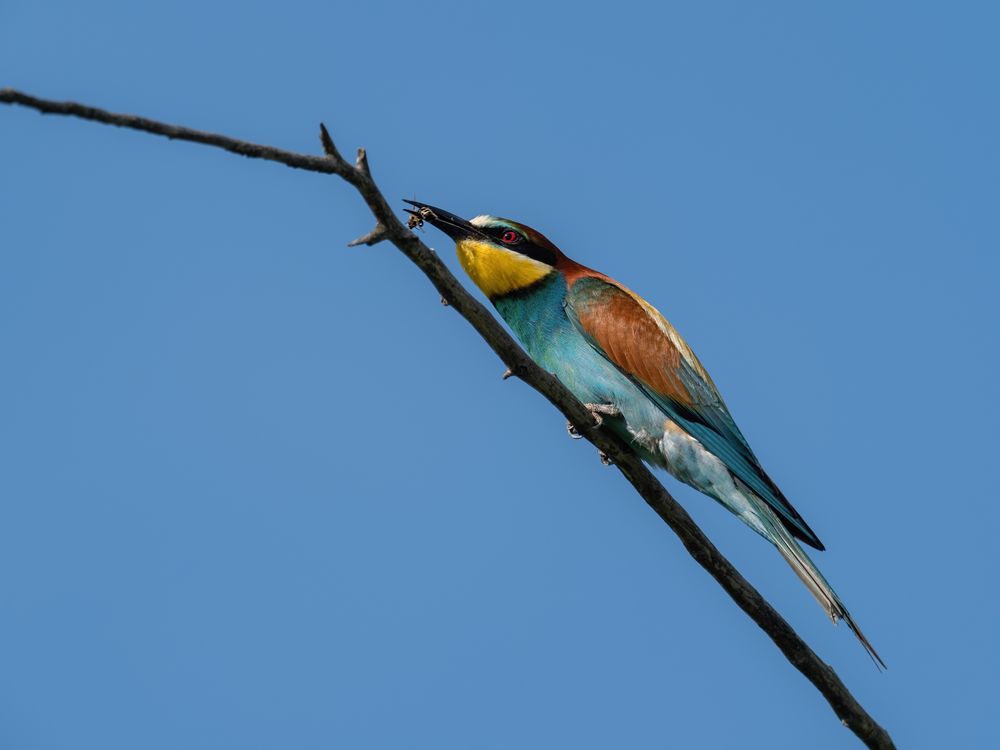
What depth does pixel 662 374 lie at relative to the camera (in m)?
4.73

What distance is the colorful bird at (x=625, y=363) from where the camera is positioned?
441cm

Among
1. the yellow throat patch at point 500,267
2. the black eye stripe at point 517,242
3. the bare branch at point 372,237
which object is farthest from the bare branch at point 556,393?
the black eye stripe at point 517,242

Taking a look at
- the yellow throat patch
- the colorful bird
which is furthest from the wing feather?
the yellow throat patch

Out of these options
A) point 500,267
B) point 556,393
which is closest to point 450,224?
point 500,267

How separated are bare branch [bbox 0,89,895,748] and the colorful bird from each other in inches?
18.8

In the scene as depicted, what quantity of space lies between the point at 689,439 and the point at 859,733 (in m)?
1.43

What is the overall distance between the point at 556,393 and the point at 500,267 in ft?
5.32

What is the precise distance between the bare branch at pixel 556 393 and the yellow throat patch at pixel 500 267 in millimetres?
1123

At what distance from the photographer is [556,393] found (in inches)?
137

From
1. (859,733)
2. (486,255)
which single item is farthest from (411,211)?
(859,733)

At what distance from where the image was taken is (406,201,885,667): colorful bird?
4410 mm

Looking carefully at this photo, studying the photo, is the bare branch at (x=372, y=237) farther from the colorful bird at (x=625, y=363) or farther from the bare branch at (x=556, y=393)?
the colorful bird at (x=625, y=363)

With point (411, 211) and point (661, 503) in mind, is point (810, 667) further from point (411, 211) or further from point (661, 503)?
point (411, 211)

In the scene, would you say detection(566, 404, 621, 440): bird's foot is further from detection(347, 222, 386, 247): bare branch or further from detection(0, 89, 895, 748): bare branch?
detection(347, 222, 386, 247): bare branch
